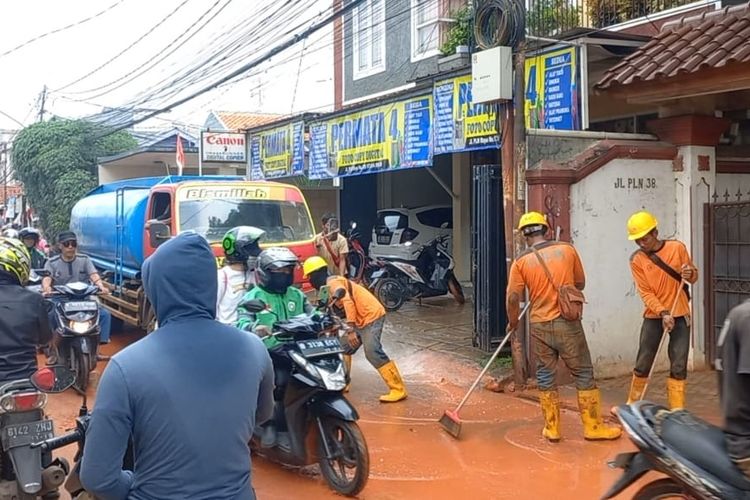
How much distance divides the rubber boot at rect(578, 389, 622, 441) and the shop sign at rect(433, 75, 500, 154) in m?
3.97

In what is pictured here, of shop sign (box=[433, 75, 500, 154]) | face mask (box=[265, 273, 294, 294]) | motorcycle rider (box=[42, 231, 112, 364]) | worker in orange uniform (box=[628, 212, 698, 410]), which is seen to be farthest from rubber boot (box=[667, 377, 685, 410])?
motorcycle rider (box=[42, 231, 112, 364])

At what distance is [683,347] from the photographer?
657cm

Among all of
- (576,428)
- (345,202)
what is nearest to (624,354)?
(576,428)

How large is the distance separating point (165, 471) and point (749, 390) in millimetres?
2183

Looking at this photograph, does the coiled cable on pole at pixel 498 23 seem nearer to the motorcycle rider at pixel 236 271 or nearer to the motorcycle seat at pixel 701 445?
the motorcycle rider at pixel 236 271

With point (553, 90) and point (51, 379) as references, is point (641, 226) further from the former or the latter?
point (51, 379)

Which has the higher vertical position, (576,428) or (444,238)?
(444,238)

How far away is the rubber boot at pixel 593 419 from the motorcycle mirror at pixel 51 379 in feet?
12.9

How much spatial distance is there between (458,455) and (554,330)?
4.08ft

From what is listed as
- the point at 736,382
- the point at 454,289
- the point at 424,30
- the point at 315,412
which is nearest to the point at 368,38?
the point at 424,30

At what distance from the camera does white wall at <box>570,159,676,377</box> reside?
316 inches

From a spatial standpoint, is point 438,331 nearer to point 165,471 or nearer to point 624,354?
point 624,354

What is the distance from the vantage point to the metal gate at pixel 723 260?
8.20m

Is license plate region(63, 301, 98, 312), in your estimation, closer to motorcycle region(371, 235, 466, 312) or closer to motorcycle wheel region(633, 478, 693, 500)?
motorcycle region(371, 235, 466, 312)
